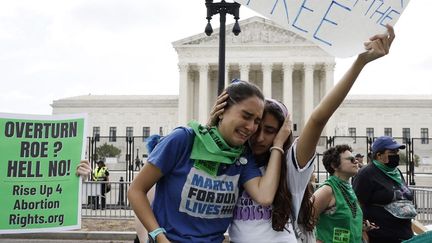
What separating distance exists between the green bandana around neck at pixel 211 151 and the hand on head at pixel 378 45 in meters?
0.74

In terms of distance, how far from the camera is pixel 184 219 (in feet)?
7.66

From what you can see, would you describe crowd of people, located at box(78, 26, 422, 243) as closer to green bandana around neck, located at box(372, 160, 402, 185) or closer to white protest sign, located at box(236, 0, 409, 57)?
white protest sign, located at box(236, 0, 409, 57)

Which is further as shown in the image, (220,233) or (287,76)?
(287,76)

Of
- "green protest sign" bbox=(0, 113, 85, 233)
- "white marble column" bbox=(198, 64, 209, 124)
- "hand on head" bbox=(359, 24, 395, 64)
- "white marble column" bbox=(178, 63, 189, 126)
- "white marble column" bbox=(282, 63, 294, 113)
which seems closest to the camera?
"hand on head" bbox=(359, 24, 395, 64)

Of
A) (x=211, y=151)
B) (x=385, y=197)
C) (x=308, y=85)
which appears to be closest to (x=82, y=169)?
(x=211, y=151)

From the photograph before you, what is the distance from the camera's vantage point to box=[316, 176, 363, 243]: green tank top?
3.69 metres

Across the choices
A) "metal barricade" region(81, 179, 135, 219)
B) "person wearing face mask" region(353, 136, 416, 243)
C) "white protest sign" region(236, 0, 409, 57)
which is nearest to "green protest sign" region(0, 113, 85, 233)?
"white protest sign" region(236, 0, 409, 57)

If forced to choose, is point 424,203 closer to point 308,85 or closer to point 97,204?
point 97,204

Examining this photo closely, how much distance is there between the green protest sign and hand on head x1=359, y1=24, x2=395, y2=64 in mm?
2502

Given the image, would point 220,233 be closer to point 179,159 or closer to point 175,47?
point 179,159

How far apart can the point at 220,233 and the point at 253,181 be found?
1.01ft

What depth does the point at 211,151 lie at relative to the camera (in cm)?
228

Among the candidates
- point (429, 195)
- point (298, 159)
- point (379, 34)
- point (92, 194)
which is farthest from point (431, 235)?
point (92, 194)

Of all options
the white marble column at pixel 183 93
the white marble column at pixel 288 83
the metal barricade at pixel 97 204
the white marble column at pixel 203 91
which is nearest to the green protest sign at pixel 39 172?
the metal barricade at pixel 97 204
